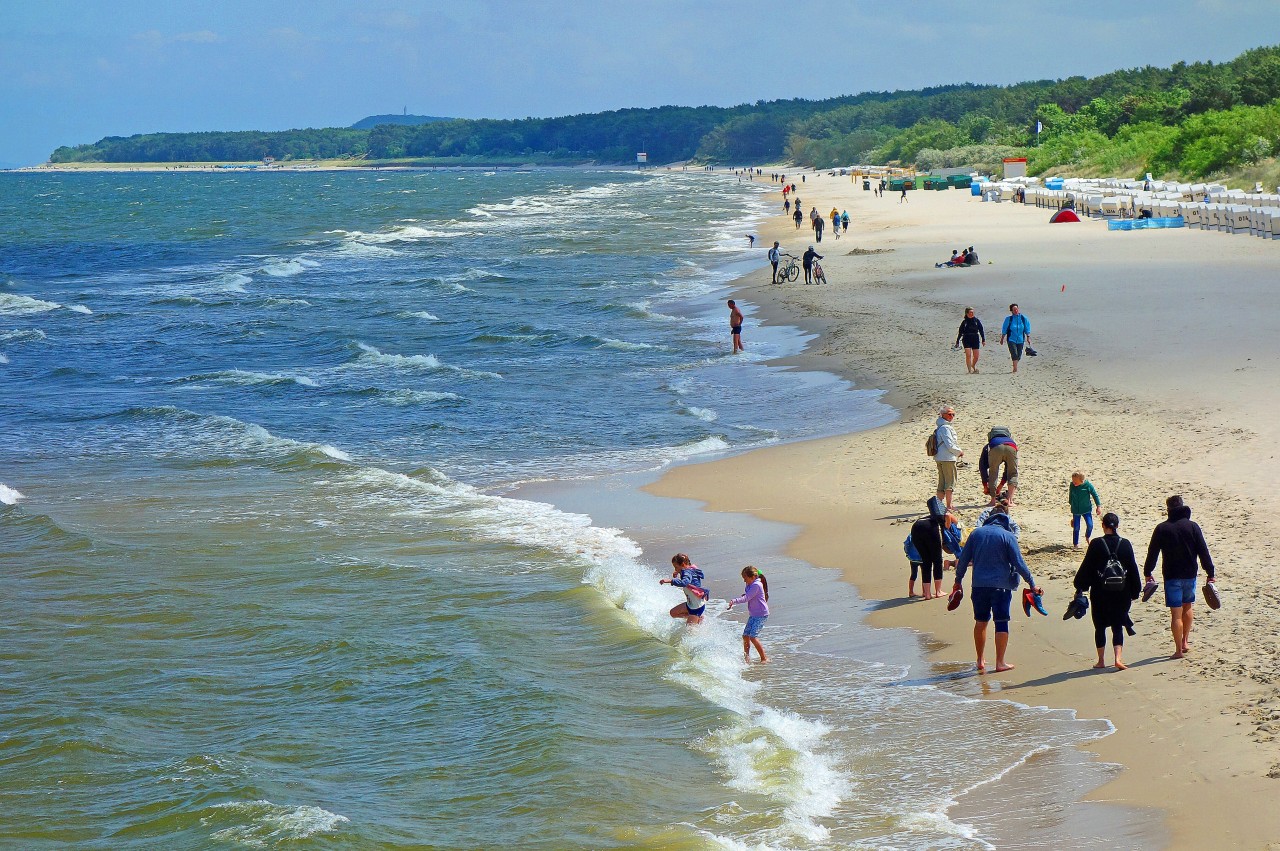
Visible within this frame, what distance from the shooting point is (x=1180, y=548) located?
414 inches

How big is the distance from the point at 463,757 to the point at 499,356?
2331 centimetres

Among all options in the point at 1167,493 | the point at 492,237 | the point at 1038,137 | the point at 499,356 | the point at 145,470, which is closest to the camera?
the point at 1167,493

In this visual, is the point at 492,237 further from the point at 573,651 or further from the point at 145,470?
the point at 573,651

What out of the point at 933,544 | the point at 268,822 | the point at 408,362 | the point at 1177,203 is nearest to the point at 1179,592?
the point at 933,544

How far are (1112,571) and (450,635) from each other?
6.56 metres

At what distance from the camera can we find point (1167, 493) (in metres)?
15.0

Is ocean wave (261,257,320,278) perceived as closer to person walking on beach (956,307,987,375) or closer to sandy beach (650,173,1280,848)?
sandy beach (650,173,1280,848)

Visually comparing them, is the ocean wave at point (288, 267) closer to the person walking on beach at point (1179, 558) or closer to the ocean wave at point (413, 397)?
the ocean wave at point (413, 397)

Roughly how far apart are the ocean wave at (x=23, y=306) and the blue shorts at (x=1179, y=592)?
4340 cm

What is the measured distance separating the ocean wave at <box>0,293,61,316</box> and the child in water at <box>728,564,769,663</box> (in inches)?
1583

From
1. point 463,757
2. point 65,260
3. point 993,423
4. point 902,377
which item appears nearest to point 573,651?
point 463,757

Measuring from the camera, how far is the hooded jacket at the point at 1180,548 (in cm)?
1046

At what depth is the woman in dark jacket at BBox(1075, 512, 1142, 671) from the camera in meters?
10.4

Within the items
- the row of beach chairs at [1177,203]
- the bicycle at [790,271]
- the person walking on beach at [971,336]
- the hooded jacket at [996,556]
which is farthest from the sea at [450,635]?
the row of beach chairs at [1177,203]
